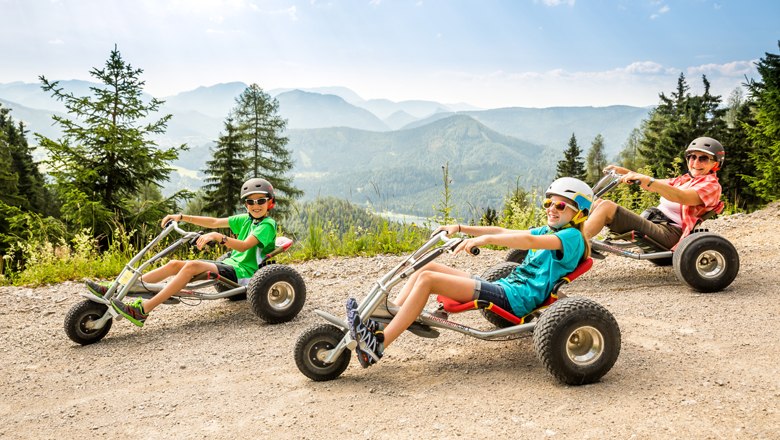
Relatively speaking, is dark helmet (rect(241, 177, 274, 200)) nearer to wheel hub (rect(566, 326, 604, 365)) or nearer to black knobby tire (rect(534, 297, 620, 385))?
black knobby tire (rect(534, 297, 620, 385))

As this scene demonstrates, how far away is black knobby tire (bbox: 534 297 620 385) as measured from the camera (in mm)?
3887

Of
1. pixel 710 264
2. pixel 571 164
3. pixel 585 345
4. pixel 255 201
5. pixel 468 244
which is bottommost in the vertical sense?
pixel 585 345

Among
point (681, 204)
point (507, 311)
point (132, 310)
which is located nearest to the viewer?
point (507, 311)

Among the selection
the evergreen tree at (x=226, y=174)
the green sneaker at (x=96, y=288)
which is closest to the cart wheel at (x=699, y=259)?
the green sneaker at (x=96, y=288)

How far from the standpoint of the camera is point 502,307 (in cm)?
434

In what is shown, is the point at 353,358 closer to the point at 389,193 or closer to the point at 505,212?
the point at 389,193

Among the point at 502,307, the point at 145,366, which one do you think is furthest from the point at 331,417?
the point at 145,366

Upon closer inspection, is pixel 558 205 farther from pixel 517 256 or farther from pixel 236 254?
pixel 236 254

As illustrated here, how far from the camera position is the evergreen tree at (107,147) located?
1939cm

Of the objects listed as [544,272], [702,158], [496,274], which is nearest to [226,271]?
[496,274]

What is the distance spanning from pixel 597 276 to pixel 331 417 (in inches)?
188

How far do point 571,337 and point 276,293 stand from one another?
124 inches

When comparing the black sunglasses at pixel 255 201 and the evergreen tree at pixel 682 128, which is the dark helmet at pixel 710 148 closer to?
the black sunglasses at pixel 255 201

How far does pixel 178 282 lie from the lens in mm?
5766
